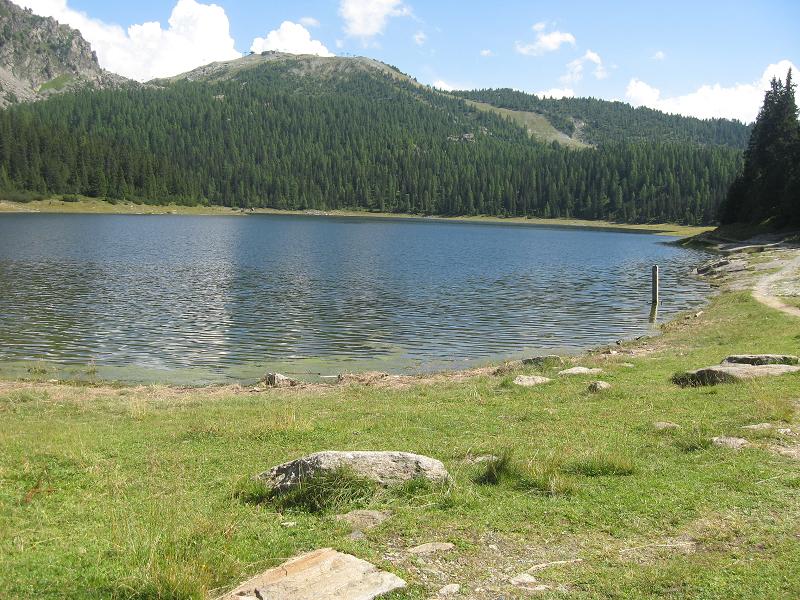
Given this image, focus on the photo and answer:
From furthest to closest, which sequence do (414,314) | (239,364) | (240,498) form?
(414,314)
(239,364)
(240,498)

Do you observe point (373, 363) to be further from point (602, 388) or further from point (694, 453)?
point (694, 453)

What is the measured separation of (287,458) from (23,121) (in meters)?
227

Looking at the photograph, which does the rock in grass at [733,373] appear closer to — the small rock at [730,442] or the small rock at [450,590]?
the small rock at [730,442]

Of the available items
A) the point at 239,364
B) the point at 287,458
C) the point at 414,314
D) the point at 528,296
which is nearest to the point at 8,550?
the point at 287,458

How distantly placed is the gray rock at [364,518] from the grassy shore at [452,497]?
182 millimetres

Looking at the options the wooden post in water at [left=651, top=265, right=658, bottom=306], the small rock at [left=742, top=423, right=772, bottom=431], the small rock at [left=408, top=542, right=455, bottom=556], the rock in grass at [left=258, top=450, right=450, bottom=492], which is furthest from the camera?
the wooden post in water at [left=651, top=265, right=658, bottom=306]

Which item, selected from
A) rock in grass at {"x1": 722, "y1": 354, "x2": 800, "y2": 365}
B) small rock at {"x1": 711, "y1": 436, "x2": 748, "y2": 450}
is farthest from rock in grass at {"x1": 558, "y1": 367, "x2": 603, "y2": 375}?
small rock at {"x1": 711, "y1": 436, "x2": 748, "y2": 450}

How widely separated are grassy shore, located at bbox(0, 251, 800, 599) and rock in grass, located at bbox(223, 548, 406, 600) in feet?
0.84

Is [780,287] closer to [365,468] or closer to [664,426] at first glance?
[664,426]

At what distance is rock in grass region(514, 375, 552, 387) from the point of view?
20492 mm

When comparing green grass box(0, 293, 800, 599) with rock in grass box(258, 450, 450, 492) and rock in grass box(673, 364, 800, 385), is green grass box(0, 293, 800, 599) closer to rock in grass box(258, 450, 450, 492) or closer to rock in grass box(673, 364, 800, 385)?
rock in grass box(258, 450, 450, 492)

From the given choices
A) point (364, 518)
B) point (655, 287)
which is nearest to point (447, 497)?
point (364, 518)

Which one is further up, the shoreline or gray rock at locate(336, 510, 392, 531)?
gray rock at locate(336, 510, 392, 531)

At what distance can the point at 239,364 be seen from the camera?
2970cm
